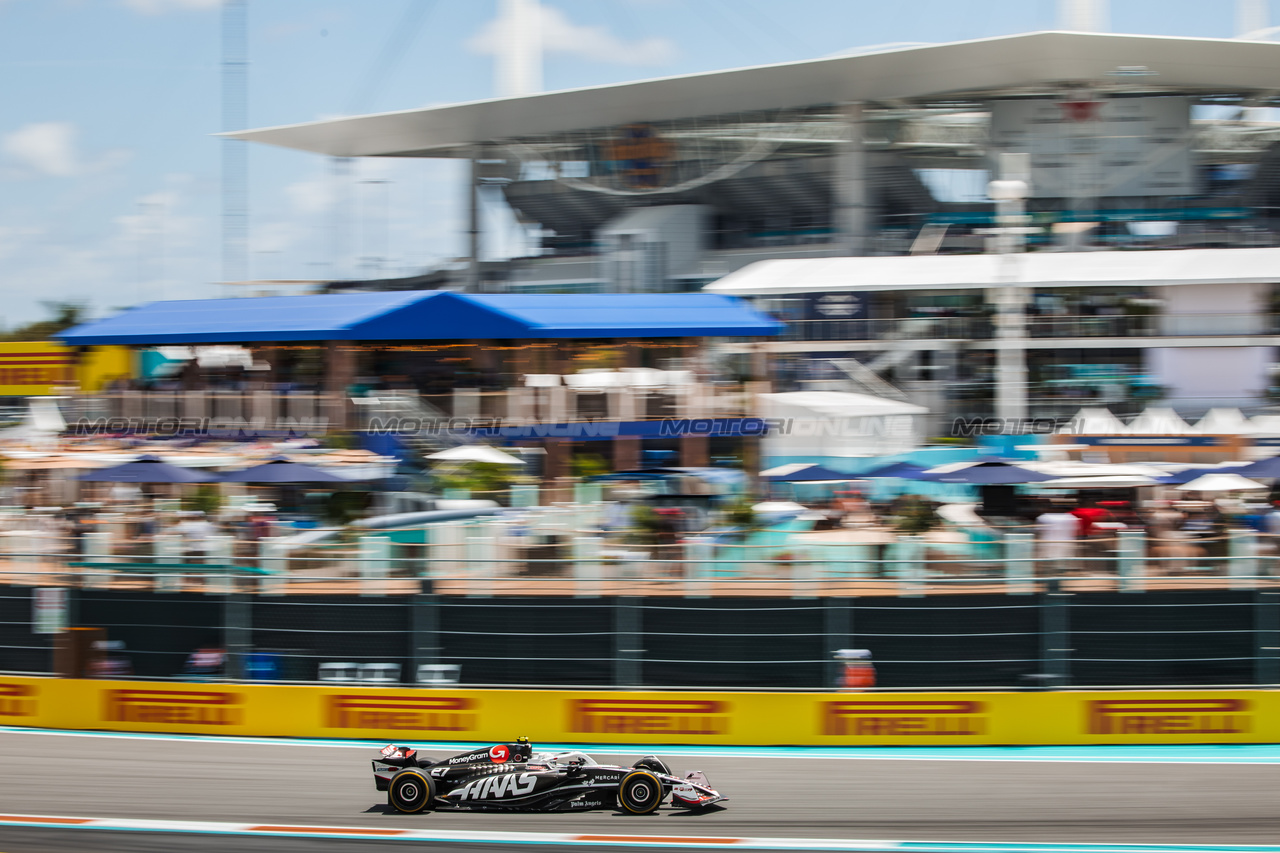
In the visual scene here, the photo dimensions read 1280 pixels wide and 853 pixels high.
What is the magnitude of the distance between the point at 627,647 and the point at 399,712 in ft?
6.88

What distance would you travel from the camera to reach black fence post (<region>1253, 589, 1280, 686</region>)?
418 inches

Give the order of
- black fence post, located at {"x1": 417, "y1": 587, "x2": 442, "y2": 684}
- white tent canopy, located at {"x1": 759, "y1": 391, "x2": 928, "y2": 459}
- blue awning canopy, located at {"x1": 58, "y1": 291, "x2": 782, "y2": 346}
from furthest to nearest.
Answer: white tent canopy, located at {"x1": 759, "y1": 391, "x2": 928, "y2": 459} < blue awning canopy, located at {"x1": 58, "y1": 291, "x2": 782, "y2": 346} < black fence post, located at {"x1": 417, "y1": 587, "x2": 442, "y2": 684}

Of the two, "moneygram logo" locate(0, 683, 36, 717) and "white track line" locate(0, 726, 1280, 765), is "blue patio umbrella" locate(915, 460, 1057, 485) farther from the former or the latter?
"moneygram logo" locate(0, 683, 36, 717)

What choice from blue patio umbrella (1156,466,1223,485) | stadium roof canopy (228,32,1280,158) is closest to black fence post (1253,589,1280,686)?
blue patio umbrella (1156,466,1223,485)

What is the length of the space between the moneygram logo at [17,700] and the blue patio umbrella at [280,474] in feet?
17.9

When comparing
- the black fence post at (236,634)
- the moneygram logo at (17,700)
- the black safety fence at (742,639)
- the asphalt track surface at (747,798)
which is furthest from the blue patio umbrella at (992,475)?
the moneygram logo at (17,700)

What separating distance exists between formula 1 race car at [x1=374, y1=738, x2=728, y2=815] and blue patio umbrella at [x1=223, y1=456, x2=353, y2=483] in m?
8.78

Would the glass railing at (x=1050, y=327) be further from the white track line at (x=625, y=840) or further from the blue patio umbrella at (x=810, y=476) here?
the white track line at (x=625, y=840)

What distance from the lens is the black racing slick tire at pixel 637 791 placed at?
829 centimetres

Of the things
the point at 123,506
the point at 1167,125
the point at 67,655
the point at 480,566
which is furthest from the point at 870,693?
the point at 1167,125

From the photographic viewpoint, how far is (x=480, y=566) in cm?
1177

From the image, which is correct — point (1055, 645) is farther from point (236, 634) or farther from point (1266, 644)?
point (236, 634)

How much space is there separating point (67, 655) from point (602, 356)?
11.7 m

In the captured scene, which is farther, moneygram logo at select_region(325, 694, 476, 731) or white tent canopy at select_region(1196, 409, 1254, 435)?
white tent canopy at select_region(1196, 409, 1254, 435)
